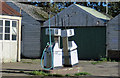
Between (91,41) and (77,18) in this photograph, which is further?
(77,18)

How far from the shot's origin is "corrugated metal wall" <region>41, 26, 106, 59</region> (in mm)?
18281

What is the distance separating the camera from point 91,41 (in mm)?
18625

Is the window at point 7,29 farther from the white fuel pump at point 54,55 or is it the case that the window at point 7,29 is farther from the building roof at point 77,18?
the building roof at point 77,18

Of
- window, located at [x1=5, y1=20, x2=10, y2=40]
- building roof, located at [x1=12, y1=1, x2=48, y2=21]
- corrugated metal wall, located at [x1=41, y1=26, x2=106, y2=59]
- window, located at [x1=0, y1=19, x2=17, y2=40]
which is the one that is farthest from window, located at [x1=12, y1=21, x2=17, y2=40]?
corrugated metal wall, located at [x1=41, y1=26, x2=106, y2=59]

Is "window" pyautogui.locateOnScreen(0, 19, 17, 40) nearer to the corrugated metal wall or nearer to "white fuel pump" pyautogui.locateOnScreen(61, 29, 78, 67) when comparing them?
"white fuel pump" pyautogui.locateOnScreen(61, 29, 78, 67)

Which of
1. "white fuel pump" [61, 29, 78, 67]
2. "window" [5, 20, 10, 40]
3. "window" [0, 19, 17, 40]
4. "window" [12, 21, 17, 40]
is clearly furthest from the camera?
"window" [12, 21, 17, 40]

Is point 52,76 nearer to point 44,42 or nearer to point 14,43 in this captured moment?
point 14,43

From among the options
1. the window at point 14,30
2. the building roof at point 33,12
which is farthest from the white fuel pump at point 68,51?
the building roof at point 33,12

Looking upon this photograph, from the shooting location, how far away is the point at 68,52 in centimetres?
1156

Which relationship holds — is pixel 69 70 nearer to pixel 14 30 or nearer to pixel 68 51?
pixel 68 51

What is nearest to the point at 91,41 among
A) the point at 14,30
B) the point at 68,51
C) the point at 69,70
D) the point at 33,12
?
the point at 14,30

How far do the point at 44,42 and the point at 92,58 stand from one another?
4232 millimetres

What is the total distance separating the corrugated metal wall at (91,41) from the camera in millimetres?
18281

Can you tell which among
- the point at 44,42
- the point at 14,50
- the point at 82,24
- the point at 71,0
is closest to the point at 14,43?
the point at 14,50
